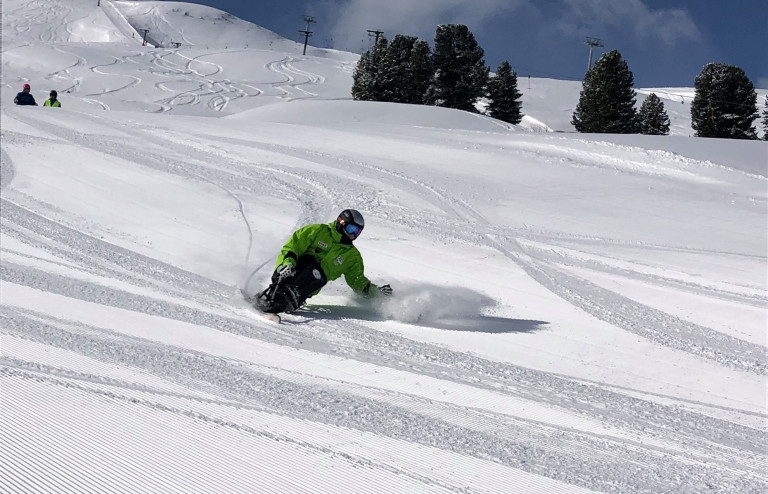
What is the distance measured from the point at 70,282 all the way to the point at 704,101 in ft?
157

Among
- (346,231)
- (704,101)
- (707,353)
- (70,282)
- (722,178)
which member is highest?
(704,101)

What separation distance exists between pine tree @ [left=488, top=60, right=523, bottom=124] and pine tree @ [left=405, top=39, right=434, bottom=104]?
5752mm

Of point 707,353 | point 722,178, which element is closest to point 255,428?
point 707,353

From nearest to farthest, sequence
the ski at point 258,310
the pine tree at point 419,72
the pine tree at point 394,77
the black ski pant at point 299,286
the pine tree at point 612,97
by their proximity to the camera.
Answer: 1. the ski at point 258,310
2. the black ski pant at point 299,286
3. the pine tree at point 612,97
4. the pine tree at point 394,77
5. the pine tree at point 419,72

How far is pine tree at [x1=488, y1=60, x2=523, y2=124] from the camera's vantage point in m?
58.4

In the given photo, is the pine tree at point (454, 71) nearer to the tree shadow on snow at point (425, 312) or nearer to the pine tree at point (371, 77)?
the pine tree at point (371, 77)

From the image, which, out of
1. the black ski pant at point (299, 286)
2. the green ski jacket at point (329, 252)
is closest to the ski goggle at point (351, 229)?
the green ski jacket at point (329, 252)

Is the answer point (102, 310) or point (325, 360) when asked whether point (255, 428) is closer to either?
point (325, 360)

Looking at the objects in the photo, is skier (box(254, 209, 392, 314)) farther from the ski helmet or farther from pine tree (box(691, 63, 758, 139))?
pine tree (box(691, 63, 758, 139))

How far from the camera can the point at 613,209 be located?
12.9 metres

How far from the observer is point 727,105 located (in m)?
47.8

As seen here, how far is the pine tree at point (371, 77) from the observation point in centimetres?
5428

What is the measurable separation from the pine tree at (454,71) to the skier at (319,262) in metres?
47.4

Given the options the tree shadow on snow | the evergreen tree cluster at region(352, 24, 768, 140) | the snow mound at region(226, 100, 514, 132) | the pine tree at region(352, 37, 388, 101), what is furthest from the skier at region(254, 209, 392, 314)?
the pine tree at region(352, 37, 388, 101)
